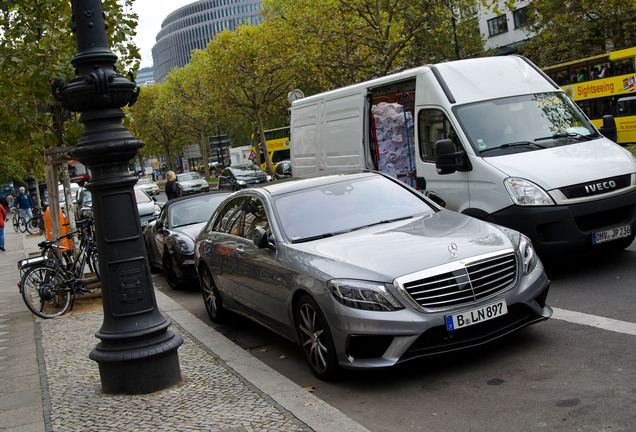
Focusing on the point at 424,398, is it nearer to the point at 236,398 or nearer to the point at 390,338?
the point at 390,338

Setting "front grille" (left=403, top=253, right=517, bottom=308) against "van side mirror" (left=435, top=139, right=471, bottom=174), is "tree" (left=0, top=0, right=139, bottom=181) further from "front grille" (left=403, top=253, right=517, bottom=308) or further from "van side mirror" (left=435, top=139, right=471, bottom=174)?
"front grille" (left=403, top=253, right=517, bottom=308)

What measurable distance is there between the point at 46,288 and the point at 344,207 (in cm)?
540

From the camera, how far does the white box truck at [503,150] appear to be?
7.68 m

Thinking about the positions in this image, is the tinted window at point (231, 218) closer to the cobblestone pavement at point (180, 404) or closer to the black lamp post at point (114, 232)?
the cobblestone pavement at point (180, 404)

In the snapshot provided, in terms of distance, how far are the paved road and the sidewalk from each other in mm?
347

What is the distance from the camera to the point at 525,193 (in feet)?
25.5

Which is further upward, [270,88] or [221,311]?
[270,88]

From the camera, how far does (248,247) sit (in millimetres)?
6844

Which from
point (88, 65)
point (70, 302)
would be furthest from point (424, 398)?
point (70, 302)

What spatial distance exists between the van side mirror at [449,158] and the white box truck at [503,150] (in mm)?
12

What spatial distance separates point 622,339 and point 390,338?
5.90ft

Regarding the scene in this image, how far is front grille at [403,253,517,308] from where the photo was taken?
5.07 metres

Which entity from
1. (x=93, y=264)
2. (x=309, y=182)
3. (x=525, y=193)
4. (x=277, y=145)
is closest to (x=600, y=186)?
(x=525, y=193)

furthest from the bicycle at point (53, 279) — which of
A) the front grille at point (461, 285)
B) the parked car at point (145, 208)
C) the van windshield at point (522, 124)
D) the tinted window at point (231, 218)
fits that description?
the parked car at point (145, 208)
